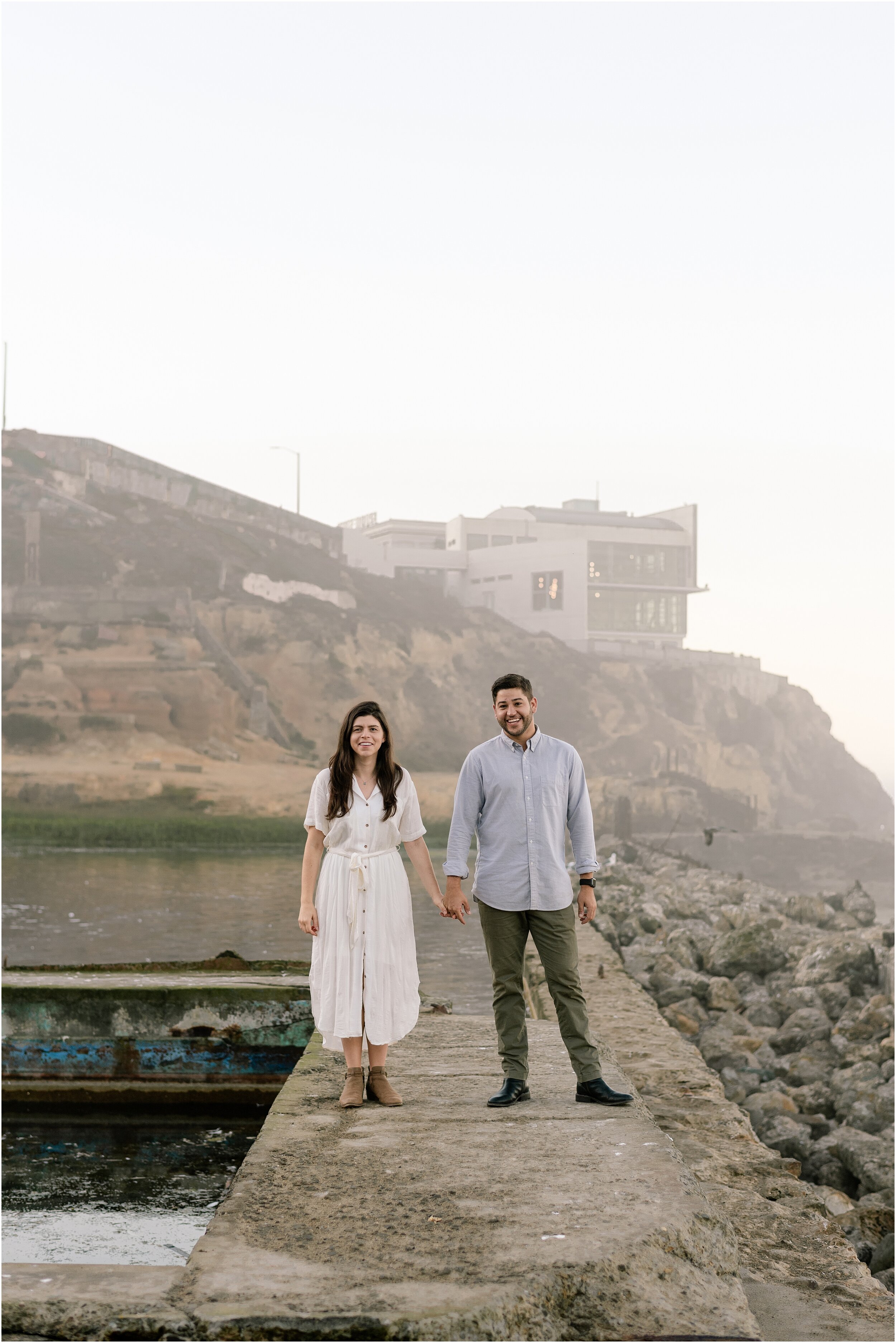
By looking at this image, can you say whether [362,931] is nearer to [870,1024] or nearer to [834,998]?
[870,1024]

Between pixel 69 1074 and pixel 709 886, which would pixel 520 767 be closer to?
pixel 69 1074

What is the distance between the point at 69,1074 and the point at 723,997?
6.73 meters

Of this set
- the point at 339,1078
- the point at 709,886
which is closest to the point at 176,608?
the point at 709,886

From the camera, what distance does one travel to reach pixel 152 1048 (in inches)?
285

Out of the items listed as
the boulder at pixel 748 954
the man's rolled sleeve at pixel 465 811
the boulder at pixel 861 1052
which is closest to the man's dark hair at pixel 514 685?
the man's rolled sleeve at pixel 465 811

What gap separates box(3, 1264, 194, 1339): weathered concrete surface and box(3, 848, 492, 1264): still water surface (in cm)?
198

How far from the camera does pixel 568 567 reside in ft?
271

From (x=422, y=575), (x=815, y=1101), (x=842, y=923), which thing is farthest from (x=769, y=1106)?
(x=422, y=575)

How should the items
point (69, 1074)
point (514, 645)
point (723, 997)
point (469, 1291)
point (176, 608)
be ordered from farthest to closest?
point (514, 645), point (176, 608), point (723, 997), point (69, 1074), point (469, 1291)

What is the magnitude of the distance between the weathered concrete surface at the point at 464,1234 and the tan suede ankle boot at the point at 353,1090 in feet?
0.18

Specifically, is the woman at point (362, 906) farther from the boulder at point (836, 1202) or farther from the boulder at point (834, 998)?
the boulder at point (834, 998)

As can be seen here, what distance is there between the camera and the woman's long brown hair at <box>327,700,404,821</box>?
16.6 feet

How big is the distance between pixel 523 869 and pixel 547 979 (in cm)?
49

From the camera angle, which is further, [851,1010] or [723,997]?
[723,997]
